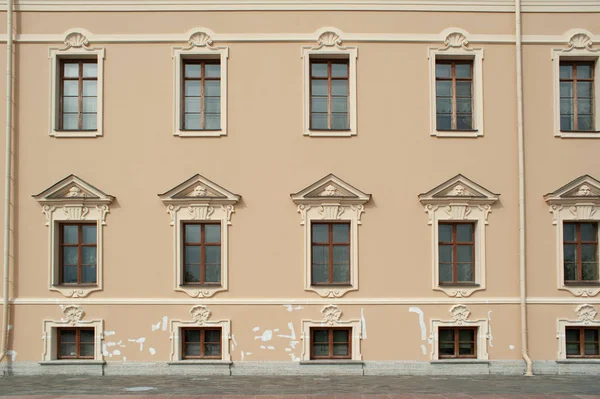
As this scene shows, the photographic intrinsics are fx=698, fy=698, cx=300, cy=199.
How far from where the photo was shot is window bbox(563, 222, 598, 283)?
1733 centimetres

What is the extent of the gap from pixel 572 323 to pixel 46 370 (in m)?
12.8

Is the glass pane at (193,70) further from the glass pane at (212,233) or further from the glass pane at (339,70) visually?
the glass pane at (212,233)

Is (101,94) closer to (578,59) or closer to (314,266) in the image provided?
(314,266)

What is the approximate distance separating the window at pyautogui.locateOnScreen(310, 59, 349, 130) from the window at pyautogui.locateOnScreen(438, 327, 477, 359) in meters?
5.82

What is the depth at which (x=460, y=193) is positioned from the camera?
56.2 ft

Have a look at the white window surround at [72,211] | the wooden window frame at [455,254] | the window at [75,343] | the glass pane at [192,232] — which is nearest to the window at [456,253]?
the wooden window frame at [455,254]

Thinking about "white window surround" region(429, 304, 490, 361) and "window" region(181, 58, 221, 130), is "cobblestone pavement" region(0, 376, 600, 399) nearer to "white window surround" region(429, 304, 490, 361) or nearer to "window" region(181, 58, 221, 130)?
"white window surround" region(429, 304, 490, 361)

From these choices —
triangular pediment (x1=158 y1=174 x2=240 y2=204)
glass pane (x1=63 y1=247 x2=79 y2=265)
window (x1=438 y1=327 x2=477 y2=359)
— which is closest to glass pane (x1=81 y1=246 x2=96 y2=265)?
glass pane (x1=63 y1=247 x2=79 y2=265)

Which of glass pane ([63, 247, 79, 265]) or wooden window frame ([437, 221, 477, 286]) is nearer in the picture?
wooden window frame ([437, 221, 477, 286])

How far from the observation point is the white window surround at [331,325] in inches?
667

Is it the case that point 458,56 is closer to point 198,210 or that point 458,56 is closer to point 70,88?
point 198,210

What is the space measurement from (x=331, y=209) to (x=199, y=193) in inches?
128

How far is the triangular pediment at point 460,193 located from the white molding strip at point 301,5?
435cm

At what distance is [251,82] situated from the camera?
17359 millimetres
